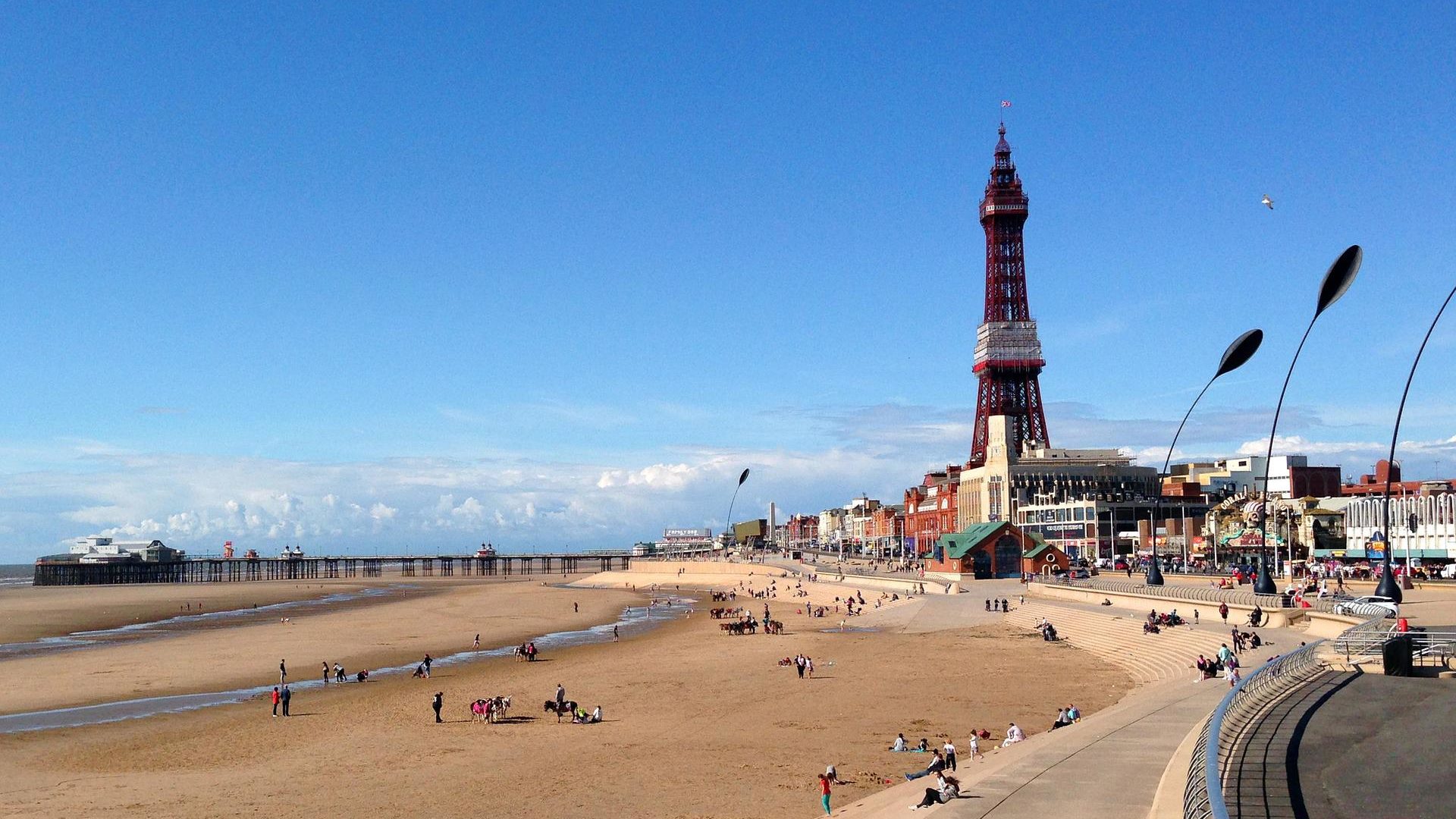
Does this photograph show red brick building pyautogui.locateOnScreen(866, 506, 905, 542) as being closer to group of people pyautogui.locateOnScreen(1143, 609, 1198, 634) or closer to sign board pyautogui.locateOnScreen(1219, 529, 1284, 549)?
sign board pyautogui.locateOnScreen(1219, 529, 1284, 549)

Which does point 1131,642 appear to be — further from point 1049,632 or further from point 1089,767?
point 1089,767

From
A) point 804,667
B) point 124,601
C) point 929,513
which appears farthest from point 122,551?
point 804,667

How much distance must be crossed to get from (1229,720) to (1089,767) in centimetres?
273

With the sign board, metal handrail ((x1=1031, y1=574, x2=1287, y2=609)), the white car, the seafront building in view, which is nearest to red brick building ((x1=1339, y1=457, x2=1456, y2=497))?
the sign board

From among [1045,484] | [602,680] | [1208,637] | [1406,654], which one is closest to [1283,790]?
[1406,654]

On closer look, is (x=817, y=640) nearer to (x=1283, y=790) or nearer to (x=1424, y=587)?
(x=1424, y=587)

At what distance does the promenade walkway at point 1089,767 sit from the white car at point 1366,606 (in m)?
4.08

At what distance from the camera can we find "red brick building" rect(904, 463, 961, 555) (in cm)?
11638

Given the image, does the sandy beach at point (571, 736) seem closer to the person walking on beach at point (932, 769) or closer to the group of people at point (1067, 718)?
the person walking on beach at point (932, 769)

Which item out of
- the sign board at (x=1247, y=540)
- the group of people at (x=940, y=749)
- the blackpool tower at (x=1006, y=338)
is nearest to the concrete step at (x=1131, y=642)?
the group of people at (x=940, y=749)

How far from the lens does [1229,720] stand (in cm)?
1422

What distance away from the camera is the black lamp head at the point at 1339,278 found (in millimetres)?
25797

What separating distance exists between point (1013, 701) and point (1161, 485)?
80.8 m

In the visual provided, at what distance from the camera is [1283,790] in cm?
1186
